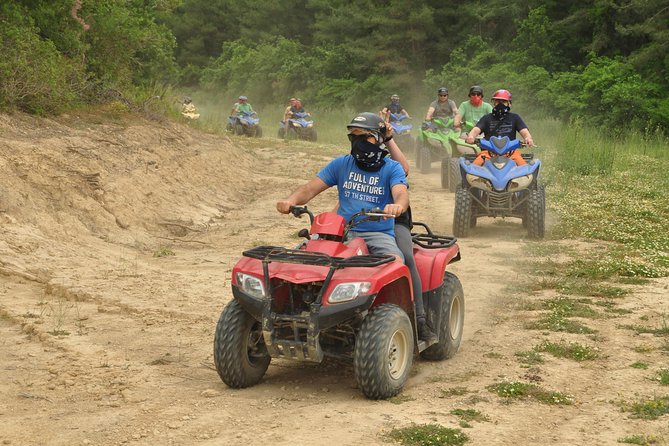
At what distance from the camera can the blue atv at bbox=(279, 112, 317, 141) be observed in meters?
A: 33.0

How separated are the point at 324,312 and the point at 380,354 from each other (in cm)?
47

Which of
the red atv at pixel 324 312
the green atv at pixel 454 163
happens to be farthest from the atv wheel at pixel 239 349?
the green atv at pixel 454 163

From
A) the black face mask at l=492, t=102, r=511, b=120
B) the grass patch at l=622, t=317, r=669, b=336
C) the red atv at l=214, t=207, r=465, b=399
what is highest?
the black face mask at l=492, t=102, r=511, b=120

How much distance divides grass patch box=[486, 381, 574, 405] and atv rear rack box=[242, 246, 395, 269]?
1.17 metres

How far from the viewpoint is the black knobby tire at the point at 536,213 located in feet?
44.9

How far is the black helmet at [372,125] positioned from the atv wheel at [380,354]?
1.39 metres

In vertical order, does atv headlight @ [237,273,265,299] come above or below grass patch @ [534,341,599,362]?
above

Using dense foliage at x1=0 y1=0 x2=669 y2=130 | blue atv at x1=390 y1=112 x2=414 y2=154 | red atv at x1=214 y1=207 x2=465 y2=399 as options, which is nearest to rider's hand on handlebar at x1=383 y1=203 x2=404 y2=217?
red atv at x1=214 y1=207 x2=465 y2=399

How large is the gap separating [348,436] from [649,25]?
27.8m

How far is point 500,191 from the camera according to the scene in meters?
13.9

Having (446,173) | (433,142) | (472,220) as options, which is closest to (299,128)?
(433,142)

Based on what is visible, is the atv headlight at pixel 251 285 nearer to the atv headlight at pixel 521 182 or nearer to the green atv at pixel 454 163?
the atv headlight at pixel 521 182

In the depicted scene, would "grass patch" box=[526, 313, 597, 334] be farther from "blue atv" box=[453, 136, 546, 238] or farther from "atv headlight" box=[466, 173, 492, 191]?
"atv headlight" box=[466, 173, 492, 191]

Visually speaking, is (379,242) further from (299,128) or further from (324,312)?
(299,128)
